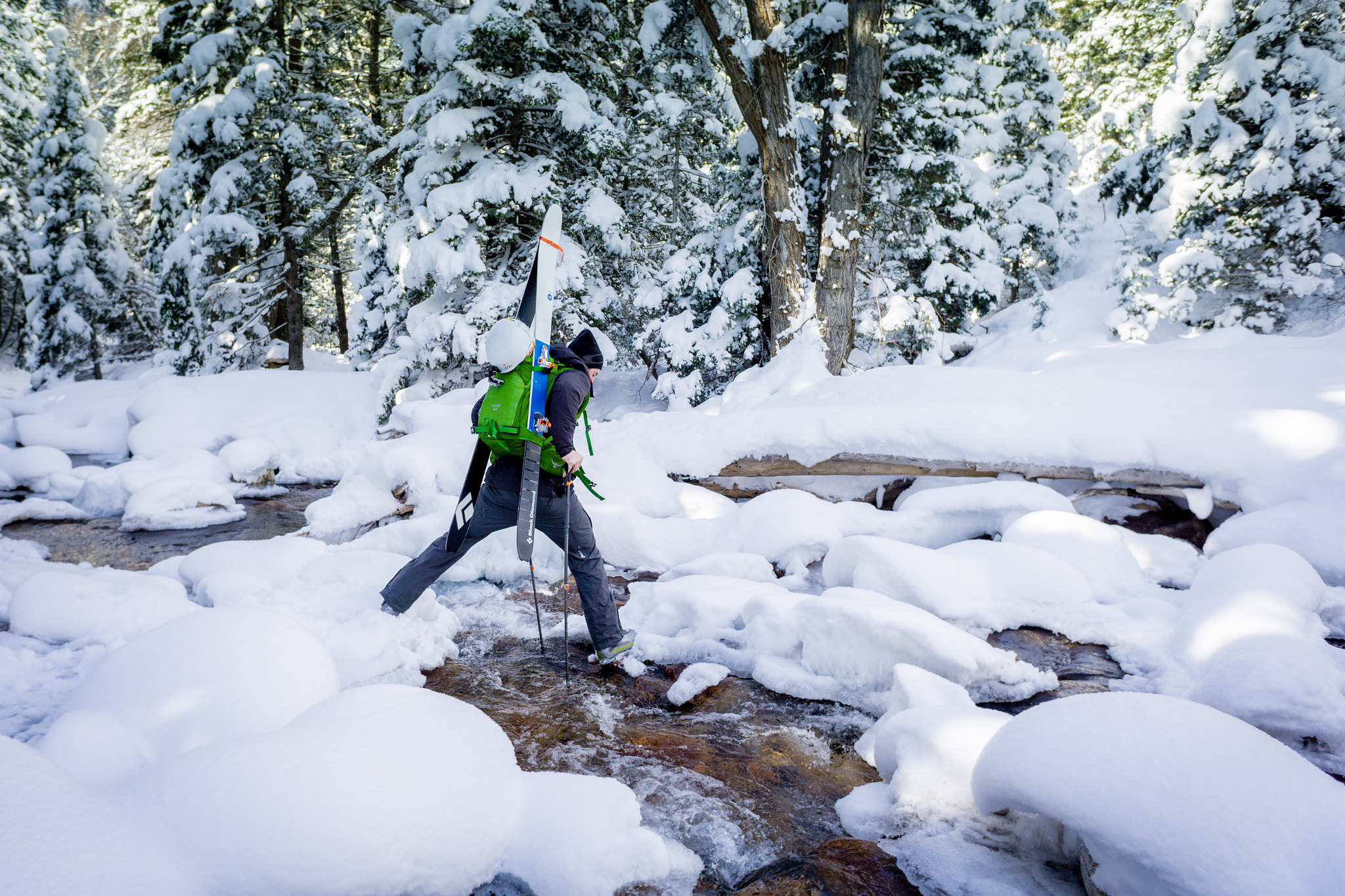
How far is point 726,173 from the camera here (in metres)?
9.11

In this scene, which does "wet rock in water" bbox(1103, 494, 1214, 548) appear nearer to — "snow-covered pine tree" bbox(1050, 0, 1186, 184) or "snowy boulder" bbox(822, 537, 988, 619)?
"snowy boulder" bbox(822, 537, 988, 619)

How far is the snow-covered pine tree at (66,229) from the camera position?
54.6ft

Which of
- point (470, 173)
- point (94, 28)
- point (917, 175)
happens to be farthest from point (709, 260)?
point (94, 28)

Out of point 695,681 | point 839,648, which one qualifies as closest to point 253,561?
point 695,681

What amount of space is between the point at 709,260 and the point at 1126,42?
40.1 feet

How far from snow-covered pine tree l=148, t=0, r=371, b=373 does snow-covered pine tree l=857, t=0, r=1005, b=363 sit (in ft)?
34.5

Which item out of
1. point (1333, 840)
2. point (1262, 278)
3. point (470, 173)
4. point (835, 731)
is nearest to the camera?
point (1333, 840)

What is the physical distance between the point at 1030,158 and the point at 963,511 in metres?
12.4

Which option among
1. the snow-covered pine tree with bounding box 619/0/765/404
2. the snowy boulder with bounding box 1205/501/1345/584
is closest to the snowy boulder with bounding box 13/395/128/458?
the snow-covered pine tree with bounding box 619/0/765/404

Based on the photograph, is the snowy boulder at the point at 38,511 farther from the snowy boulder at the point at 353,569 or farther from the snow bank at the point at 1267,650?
the snow bank at the point at 1267,650

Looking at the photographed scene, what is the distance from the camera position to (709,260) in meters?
8.88

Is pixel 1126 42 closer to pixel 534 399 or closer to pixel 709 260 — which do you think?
pixel 709 260

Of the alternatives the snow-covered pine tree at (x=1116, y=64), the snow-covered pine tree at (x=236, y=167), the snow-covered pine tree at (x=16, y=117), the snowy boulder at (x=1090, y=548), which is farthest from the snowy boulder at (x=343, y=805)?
the snow-covered pine tree at (x=16, y=117)

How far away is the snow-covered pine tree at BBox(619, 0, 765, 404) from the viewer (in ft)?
27.7
